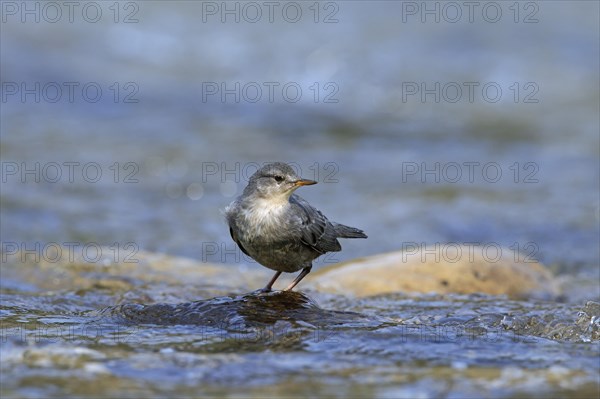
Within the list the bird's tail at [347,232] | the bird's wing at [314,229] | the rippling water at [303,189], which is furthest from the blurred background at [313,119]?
the bird's wing at [314,229]

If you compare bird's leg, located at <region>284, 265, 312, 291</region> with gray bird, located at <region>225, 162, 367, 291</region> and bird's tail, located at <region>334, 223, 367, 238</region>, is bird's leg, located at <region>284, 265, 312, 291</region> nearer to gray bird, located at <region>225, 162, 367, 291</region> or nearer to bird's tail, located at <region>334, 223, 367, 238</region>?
gray bird, located at <region>225, 162, 367, 291</region>

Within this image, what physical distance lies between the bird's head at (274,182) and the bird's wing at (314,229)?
0.47 ft

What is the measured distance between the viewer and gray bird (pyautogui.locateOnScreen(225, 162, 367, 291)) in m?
5.61

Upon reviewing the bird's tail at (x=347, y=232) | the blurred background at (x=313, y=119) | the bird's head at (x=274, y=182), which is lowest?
the bird's tail at (x=347, y=232)

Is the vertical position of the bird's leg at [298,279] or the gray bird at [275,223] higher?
the gray bird at [275,223]

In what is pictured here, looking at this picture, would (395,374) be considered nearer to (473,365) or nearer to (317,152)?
(473,365)

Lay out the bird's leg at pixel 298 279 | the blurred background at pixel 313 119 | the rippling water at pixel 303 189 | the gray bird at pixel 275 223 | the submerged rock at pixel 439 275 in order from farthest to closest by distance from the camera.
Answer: the blurred background at pixel 313 119
the submerged rock at pixel 439 275
the bird's leg at pixel 298 279
the gray bird at pixel 275 223
the rippling water at pixel 303 189

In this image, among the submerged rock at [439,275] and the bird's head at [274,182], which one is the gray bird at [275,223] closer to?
the bird's head at [274,182]

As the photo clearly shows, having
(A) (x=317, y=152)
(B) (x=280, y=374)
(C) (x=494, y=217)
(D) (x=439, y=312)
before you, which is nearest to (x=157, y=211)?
(A) (x=317, y=152)

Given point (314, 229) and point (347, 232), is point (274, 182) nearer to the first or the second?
point (314, 229)

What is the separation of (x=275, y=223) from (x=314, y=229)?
0.36 m

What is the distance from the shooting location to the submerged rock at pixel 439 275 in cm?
720

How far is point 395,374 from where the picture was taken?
426cm

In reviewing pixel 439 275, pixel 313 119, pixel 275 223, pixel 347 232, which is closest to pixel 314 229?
pixel 275 223
